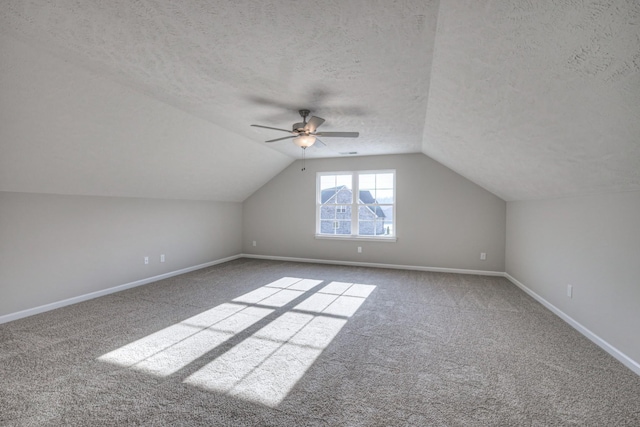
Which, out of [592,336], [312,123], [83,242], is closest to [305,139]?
[312,123]

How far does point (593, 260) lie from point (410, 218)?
309 cm

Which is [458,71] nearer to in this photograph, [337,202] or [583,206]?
[583,206]

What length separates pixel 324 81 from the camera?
2.55 m

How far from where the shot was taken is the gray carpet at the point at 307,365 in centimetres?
177

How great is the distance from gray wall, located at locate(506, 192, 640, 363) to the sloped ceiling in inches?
8.4

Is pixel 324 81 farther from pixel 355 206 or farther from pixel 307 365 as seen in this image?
pixel 355 206

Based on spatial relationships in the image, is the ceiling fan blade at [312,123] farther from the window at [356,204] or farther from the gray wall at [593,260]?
the window at [356,204]

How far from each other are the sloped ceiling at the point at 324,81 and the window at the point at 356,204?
2095mm

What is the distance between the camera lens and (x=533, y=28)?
1.38 m

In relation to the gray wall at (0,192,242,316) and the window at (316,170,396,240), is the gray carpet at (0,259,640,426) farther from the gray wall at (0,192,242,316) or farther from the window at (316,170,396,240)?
the window at (316,170,396,240)

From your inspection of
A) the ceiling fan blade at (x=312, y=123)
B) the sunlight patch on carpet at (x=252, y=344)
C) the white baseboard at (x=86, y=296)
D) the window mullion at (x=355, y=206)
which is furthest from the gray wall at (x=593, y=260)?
the white baseboard at (x=86, y=296)

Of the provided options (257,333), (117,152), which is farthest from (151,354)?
(117,152)

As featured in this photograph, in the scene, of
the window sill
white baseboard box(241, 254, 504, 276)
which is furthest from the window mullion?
white baseboard box(241, 254, 504, 276)

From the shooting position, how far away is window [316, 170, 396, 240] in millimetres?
5945
